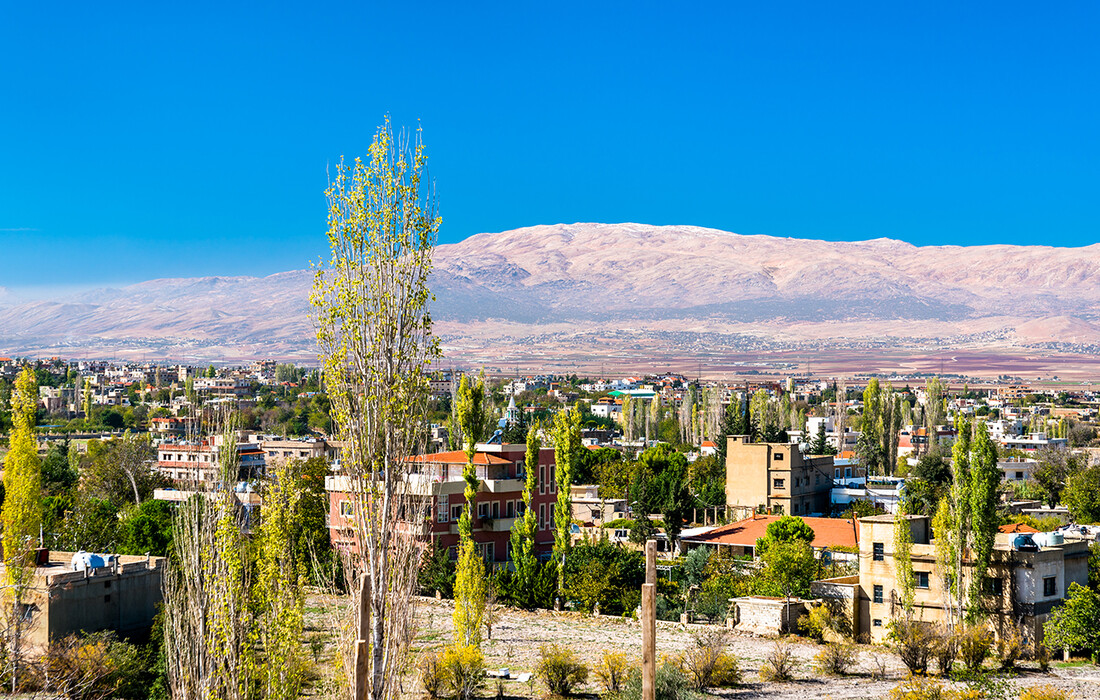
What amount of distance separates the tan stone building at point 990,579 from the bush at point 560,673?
7.74 metres

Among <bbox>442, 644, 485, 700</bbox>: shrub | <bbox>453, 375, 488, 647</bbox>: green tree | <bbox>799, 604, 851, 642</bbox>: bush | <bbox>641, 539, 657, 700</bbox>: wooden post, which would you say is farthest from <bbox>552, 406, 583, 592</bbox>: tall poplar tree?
<bbox>641, 539, 657, 700</bbox>: wooden post

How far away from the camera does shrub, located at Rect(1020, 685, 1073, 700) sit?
62.2 feet

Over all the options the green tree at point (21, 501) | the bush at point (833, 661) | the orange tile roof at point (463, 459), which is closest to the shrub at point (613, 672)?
the bush at point (833, 661)

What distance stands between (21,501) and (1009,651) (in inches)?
750

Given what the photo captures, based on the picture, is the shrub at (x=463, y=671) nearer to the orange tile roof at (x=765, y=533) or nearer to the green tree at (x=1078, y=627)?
the green tree at (x=1078, y=627)

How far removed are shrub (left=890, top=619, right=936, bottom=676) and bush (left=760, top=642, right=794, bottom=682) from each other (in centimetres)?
222

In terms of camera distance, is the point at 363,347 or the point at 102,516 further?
the point at 102,516

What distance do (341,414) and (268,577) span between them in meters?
4.37

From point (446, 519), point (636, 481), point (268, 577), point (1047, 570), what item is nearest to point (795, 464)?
point (636, 481)

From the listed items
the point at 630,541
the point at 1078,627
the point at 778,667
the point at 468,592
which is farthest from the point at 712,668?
the point at 630,541

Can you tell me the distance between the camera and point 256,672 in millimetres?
14438

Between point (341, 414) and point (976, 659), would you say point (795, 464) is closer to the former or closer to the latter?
point (976, 659)

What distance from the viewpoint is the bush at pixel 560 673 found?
22.4 meters

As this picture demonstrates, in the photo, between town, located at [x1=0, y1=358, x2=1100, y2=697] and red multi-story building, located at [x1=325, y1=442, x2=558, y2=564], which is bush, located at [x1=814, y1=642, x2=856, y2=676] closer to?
town, located at [x1=0, y1=358, x2=1100, y2=697]
